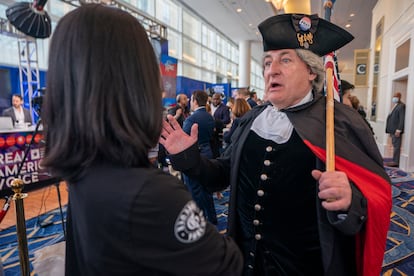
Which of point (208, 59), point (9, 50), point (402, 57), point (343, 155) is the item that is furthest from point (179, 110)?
point (208, 59)

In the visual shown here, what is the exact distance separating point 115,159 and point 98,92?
0.14 meters

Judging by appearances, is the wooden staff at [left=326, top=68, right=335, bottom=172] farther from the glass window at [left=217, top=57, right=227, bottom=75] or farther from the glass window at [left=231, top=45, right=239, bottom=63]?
the glass window at [left=231, top=45, right=239, bottom=63]

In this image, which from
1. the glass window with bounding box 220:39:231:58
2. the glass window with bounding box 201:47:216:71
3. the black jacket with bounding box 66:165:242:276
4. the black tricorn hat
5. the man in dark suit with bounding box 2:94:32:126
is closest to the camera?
the black jacket with bounding box 66:165:242:276

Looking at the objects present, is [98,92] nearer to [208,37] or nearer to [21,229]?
[21,229]

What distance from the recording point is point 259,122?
1.32 m

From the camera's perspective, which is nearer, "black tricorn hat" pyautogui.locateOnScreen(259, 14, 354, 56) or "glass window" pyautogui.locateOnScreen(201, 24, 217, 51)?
"black tricorn hat" pyautogui.locateOnScreen(259, 14, 354, 56)

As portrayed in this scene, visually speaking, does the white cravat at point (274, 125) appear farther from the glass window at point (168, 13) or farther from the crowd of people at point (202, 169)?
the glass window at point (168, 13)

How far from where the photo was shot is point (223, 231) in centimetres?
312

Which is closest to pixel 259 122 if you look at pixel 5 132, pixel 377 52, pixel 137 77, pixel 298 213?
pixel 298 213

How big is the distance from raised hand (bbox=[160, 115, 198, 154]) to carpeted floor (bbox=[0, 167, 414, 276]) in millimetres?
1221

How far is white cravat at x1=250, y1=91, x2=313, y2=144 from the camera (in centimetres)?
121

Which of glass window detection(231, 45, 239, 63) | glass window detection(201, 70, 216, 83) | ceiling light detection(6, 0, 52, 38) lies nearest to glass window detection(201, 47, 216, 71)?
glass window detection(201, 70, 216, 83)

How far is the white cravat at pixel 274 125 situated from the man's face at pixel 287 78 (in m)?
0.05

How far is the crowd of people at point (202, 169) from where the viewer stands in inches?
22.7
